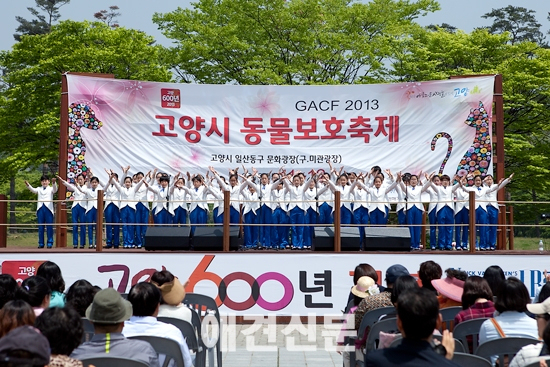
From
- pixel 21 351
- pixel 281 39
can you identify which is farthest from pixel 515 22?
pixel 21 351

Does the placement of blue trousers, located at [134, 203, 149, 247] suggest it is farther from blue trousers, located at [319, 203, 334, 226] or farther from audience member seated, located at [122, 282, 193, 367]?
audience member seated, located at [122, 282, 193, 367]

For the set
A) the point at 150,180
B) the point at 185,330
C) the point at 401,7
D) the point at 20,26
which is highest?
the point at 20,26

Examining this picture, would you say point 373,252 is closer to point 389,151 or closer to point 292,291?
point 292,291

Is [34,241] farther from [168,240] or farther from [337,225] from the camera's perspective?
[337,225]

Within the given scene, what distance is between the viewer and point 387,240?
1093cm

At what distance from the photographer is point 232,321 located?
1059 cm

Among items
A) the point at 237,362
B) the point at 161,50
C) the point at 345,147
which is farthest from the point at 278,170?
the point at 161,50

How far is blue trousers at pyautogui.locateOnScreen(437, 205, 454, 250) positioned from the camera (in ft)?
39.9

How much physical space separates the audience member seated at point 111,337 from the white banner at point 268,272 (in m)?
6.89

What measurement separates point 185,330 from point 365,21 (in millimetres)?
17098

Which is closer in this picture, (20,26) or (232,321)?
(232,321)

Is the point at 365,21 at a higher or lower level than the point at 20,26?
lower

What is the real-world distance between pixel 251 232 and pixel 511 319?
8262 mm

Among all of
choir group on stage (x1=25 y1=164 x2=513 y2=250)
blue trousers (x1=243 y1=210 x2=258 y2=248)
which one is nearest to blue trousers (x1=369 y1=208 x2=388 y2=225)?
choir group on stage (x1=25 y1=164 x2=513 y2=250)
